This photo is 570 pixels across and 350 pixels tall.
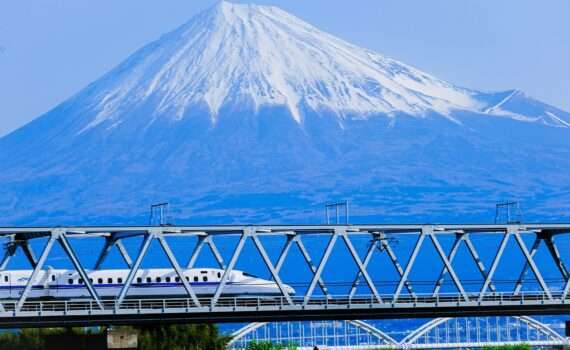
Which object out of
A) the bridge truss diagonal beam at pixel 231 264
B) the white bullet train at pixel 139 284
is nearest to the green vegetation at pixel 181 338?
the white bullet train at pixel 139 284

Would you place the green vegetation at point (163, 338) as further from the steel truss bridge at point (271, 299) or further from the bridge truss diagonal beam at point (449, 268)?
the bridge truss diagonal beam at point (449, 268)

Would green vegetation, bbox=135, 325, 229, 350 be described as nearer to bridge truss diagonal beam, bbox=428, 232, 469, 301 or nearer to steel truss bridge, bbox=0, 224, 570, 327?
steel truss bridge, bbox=0, 224, 570, 327

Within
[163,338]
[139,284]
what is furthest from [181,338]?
[139,284]

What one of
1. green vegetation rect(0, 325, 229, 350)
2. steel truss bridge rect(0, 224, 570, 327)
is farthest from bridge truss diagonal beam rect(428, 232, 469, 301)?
green vegetation rect(0, 325, 229, 350)

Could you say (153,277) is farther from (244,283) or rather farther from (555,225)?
(555,225)

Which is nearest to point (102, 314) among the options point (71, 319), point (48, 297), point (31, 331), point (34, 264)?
point (71, 319)

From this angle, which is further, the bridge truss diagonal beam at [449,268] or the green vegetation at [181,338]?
the green vegetation at [181,338]

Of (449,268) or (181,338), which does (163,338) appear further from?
(449,268)

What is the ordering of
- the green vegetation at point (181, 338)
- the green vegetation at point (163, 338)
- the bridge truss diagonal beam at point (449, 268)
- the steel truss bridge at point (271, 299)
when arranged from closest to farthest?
the steel truss bridge at point (271, 299) → the bridge truss diagonal beam at point (449, 268) → the green vegetation at point (181, 338) → the green vegetation at point (163, 338)
